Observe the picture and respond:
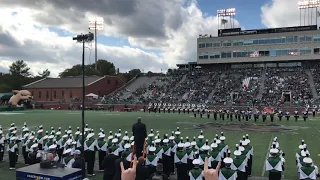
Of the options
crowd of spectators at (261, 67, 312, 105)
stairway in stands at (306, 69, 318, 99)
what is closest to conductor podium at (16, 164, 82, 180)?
crowd of spectators at (261, 67, 312, 105)

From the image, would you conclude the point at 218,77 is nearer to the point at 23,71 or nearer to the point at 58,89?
the point at 58,89

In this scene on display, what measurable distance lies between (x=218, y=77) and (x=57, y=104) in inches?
1269

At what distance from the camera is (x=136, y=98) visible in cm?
6278

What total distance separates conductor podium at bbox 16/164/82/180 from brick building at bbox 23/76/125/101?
62.6 metres

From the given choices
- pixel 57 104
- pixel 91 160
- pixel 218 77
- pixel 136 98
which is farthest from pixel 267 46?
pixel 91 160

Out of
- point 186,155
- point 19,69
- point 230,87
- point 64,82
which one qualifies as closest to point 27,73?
point 19,69

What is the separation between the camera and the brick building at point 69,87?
69875 mm

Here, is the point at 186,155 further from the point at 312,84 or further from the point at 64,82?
the point at 64,82

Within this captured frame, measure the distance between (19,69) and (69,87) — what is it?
1838 inches

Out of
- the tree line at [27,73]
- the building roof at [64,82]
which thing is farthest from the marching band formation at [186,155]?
the tree line at [27,73]

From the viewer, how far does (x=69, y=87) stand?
232 ft

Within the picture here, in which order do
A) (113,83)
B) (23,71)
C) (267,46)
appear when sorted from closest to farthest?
(267,46), (113,83), (23,71)

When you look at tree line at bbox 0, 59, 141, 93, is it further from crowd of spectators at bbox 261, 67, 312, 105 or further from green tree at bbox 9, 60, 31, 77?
crowd of spectators at bbox 261, 67, 312, 105

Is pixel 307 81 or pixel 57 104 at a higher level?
pixel 307 81
